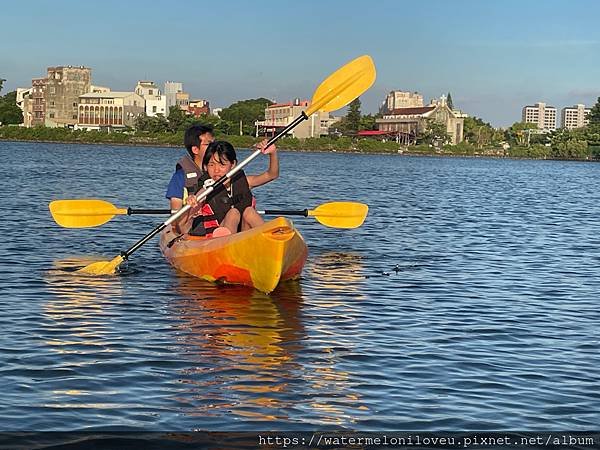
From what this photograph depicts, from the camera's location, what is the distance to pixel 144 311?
1088cm

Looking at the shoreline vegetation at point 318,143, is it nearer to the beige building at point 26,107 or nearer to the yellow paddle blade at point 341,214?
the beige building at point 26,107

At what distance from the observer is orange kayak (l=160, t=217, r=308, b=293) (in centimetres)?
1130

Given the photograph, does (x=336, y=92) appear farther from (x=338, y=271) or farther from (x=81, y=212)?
(x=81, y=212)

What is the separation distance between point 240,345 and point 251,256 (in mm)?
2415

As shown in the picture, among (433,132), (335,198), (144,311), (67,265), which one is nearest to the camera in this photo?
(144,311)

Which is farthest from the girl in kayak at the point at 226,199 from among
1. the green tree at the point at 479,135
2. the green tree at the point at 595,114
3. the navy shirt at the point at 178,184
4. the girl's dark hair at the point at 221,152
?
the green tree at the point at 479,135

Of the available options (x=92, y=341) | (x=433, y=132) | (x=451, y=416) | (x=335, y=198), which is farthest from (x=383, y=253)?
(x=433, y=132)

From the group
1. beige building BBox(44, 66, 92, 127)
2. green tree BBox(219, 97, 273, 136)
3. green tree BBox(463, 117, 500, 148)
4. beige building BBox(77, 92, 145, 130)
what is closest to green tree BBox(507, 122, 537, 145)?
green tree BBox(463, 117, 500, 148)

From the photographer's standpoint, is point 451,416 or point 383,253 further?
point 383,253

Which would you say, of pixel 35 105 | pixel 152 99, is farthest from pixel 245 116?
pixel 35 105

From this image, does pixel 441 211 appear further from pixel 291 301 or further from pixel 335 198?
pixel 291 301

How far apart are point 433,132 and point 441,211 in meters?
125

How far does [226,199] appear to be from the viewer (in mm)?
12500

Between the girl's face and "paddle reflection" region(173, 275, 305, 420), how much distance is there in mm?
1337
